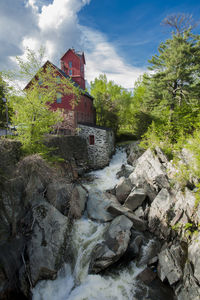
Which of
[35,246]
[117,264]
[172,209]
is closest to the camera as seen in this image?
[35,246]

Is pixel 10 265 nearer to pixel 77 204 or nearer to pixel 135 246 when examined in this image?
pixel 77 204

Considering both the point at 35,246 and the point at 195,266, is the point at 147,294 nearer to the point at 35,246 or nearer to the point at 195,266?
the point at 195,266

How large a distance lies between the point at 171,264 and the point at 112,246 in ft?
7.55

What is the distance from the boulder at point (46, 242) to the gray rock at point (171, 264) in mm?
3962

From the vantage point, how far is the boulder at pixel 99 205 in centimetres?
842

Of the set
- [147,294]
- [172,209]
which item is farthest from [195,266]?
[172,209]

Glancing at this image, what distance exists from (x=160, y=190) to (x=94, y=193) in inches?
164

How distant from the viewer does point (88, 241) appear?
7227 mm

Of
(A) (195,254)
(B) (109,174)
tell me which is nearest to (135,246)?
(A) (195,254)

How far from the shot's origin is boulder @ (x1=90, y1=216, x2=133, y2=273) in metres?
6.02

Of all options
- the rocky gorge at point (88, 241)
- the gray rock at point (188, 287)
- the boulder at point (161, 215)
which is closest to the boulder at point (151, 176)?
the rocky gorge at point (88, 241)

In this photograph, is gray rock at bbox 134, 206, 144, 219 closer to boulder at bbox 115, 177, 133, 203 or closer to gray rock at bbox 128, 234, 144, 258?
boulder at bbox 115, 177, 133, 203

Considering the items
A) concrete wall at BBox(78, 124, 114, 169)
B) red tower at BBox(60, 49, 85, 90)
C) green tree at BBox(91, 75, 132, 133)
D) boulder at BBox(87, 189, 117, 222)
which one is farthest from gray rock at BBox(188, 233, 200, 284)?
red tower at BBox(60, 49, 85, 90)

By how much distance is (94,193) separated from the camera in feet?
33.0
